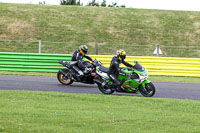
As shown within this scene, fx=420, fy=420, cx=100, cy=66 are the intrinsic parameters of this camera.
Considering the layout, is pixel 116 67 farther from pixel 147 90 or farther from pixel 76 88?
pixel 76 88

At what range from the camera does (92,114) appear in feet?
28.2

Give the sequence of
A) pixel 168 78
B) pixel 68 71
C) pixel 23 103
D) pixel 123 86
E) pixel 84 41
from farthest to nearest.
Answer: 1. pixel 84 41
2. pixel 168 78
3. pixel 68 71
4. pixel 123 86
5. pixel 23 103

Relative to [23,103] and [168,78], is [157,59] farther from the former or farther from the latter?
[23,103]

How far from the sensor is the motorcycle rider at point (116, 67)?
1237 centimetres

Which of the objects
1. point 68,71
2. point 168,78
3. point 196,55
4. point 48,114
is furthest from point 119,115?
point 196,55

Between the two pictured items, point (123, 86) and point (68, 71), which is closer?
point (123, 86)

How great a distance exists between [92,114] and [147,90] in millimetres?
3880

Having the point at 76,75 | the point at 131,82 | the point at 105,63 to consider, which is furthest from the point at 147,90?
the point at 105,63

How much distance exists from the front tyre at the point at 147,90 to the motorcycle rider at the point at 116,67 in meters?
0.74

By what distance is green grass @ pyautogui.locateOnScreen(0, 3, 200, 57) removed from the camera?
3181cm

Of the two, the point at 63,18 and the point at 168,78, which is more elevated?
the point at 63,18

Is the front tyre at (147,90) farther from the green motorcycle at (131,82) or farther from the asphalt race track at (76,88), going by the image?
the asphalt race track at (76,88)

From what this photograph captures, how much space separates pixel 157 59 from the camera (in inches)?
793

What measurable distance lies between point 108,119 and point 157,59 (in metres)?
12.3
